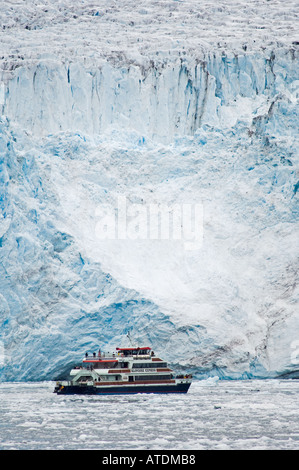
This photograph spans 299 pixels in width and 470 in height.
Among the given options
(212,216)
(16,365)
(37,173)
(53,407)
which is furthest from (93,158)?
(53,407)

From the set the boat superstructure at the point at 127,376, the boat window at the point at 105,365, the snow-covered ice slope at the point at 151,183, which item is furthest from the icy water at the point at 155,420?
the snow-covered ice slope at the point at 151,183

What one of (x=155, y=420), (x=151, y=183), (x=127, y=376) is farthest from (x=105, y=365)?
(x=151, y=183)

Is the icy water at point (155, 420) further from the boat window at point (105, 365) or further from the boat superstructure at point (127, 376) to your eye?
the boat window at point (105, 365)

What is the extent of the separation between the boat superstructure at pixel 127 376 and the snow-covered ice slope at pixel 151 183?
111 inches

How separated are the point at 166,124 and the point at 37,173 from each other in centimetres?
829

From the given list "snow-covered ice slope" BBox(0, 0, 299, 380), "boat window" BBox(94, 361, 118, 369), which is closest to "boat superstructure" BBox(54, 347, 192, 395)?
"boat window" BBox(94, 361, 118, 369)

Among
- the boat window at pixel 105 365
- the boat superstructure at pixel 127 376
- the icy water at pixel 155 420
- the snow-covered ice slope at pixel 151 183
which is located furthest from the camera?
the snow-covered ice slope at pixel 151 183

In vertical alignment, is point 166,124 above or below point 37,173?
above

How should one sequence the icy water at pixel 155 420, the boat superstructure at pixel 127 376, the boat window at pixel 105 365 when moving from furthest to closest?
1. the boat window at pixel 105 365
2. the boat superstructure at pixel 127 376
3. the icy water at pixel 155 420

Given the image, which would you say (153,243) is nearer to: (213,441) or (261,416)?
(261,416)

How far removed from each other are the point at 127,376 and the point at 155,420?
9.69m

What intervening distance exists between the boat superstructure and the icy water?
635mm

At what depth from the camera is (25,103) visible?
140 ft

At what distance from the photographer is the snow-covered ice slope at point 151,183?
36031 millimetres
